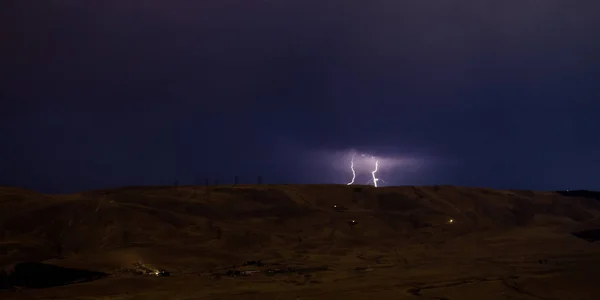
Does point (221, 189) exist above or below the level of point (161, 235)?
above

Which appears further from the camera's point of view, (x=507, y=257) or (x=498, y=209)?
(x=498, y=209)

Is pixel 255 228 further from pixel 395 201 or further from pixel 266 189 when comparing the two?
pixel 395 201

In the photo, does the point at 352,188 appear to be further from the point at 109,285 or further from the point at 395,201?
the point at 109,285

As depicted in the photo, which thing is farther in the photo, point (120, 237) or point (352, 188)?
point (352, 188)

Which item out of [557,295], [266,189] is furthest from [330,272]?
[266,189]

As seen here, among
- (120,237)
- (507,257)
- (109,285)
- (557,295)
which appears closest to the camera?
(557,295)

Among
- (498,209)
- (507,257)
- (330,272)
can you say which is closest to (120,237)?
(330,272)

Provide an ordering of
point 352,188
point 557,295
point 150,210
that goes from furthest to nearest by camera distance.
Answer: point 352,188 < point 150,210 < point 557,295
